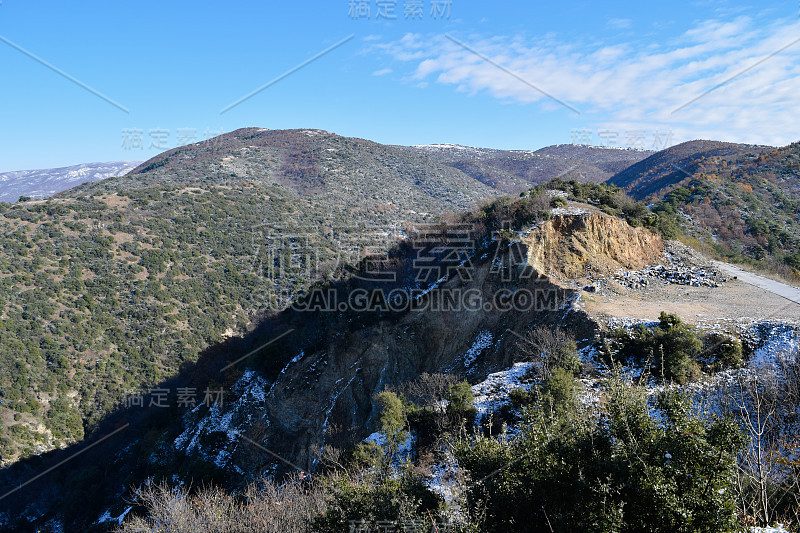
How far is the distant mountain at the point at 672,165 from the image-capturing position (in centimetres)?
5466

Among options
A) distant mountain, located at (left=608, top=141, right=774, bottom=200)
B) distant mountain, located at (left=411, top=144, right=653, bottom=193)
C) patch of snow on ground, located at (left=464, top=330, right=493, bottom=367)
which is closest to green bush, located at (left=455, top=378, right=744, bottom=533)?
patch of snow on ground, located at (left=464, top=330, right=493, bottom=367)

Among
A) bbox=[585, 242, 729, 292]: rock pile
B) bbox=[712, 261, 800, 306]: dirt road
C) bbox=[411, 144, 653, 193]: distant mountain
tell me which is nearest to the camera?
bbox=[712, 261, 800, 306]: dirt road

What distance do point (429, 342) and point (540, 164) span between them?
93.8 meters

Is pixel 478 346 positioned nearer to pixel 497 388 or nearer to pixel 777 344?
pixel 497 388

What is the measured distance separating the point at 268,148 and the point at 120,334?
59.4m

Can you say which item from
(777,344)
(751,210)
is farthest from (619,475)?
(751,210)

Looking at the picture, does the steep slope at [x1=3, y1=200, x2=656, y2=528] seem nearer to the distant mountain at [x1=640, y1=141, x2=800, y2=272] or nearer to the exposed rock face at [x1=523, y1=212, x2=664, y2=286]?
the exposed rock face at [x1=523, y1=212, x2=664, y2=286]

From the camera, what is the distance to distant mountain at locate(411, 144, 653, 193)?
92.0 m

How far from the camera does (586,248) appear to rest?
21578 millimetres

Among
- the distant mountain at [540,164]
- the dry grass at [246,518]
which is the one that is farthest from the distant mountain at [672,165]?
the dry grass at [246,518]

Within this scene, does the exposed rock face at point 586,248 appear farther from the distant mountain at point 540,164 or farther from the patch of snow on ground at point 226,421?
the distant mountain at point 540,164

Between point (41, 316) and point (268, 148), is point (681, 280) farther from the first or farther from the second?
point (268, 148)

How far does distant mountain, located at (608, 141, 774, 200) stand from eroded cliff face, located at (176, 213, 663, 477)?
35.2 metres

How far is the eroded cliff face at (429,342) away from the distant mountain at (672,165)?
35.2 metres
